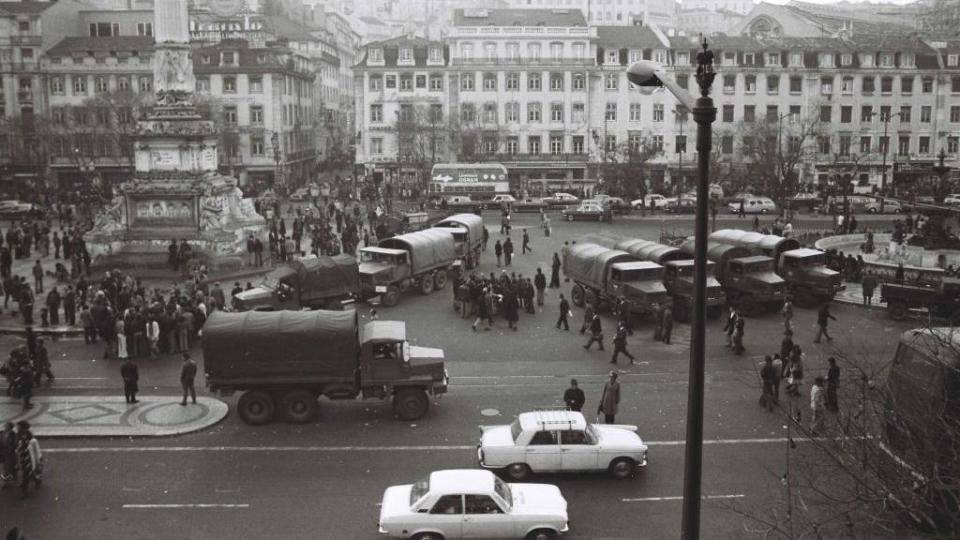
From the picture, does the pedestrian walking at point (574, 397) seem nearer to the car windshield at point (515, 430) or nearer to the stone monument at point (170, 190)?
the car windshield at point (515, 430)

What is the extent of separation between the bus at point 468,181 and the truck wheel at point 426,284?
3245 centimetres

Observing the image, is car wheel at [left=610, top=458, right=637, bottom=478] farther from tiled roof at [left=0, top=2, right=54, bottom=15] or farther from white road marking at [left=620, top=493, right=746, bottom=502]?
tiled roof at [left=0, top=2, right=54, bottom=15]

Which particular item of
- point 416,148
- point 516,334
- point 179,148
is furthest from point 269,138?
point 516,334

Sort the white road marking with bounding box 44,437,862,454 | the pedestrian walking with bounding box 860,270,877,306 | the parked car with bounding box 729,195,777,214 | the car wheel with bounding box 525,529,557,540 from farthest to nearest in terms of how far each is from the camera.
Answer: the parked car with bounding box 729,195,777,214
the pedestrian walking with bounding box 860,270,877,306
the white road marking with bounding box 44,437,862,454
the car wheel with bounding box 525,529,557,540

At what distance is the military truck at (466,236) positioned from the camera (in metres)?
40.4

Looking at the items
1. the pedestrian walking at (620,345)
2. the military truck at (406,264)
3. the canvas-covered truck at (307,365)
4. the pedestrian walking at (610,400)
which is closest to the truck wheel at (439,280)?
the military truck at (406,264)

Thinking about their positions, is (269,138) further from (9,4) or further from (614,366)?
(614,366)

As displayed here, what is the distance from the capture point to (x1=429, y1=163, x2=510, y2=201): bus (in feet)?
227

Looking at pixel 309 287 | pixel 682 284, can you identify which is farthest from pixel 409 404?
pixel 682 284

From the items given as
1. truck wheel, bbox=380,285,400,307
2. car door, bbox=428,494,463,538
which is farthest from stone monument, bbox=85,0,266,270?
car door, bbox=428,494,463,538

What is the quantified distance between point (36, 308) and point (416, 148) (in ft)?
162

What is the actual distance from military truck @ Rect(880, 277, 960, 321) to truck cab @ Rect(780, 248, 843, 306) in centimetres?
188

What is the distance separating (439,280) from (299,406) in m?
17.5

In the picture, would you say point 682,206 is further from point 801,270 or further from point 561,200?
point 801,270
